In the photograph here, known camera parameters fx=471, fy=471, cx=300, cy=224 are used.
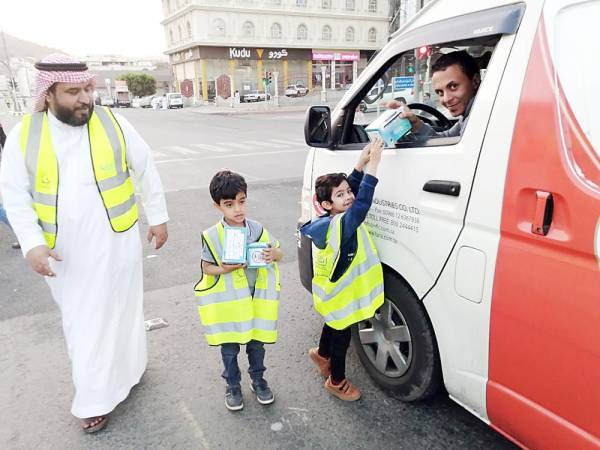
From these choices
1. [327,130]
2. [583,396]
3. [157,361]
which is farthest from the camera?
[157,361]

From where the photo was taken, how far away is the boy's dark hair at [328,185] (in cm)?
236

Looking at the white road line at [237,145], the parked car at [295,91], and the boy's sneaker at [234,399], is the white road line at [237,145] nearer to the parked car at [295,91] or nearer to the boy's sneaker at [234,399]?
the boy's sneaker at [234,399]

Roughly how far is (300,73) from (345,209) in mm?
60700

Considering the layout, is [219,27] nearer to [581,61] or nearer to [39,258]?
[39,258]

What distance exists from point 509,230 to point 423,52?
1.26 meters

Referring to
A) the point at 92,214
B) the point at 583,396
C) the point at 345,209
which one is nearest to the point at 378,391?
the point at 345,209

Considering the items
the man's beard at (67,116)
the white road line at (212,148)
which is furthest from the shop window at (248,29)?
the man's beard at (67,116)

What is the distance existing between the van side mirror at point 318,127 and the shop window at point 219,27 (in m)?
57.0

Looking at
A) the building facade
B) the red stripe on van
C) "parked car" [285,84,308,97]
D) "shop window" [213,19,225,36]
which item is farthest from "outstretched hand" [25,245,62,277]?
"shop window" [213,19,225,36]

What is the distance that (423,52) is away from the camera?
2.54 metres

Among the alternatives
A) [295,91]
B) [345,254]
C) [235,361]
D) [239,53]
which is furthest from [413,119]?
[239,53]

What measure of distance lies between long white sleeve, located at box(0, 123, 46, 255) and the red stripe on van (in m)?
2.08

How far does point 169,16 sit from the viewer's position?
2468 inches

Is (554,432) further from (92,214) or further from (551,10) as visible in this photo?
(92,214)
